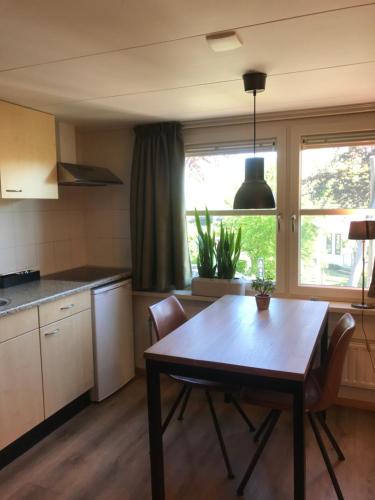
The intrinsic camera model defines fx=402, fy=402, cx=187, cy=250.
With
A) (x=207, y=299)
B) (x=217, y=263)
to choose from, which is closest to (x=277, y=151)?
(x=217, y=263)

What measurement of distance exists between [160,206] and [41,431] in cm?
180

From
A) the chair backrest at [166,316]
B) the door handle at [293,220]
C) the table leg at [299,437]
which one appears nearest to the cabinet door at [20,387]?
the chair backrest at [166,316]

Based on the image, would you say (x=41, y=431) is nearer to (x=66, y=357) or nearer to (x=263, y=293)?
(x=66, y=357)

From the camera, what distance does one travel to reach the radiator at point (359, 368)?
281cm

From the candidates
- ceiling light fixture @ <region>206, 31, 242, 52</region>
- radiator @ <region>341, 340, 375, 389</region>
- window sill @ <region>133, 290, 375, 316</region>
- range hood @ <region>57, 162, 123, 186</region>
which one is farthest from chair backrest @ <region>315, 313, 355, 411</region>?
range hood @ <region>57, 162, 123, 186</region>

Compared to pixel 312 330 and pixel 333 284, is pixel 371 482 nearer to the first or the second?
pixel 312 330

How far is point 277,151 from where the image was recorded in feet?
9.99

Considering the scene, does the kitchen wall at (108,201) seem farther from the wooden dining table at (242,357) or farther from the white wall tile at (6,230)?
the wooden dining table at (242,357)

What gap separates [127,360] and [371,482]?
195 centimetres

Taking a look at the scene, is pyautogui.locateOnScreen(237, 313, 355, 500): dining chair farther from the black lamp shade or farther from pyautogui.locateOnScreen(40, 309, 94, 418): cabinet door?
pyautogui.locateOnScreen(40, 309, 94, 418): cabinet door

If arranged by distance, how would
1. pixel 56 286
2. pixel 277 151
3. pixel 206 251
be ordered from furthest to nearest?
pixel 206 251
pixel 277 151
pixel 56 286

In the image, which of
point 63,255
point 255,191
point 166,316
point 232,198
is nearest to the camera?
point 255,191

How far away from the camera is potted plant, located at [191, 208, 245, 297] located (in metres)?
3.09

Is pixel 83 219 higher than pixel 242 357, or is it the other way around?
pixel 83 219
